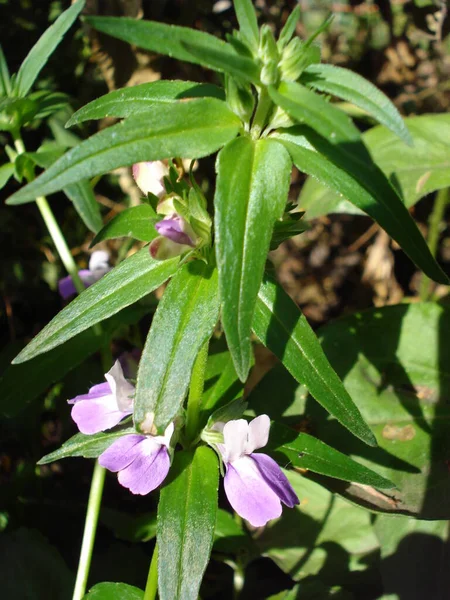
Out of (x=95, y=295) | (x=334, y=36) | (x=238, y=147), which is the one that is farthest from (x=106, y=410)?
Answer: (x=334, y=36)

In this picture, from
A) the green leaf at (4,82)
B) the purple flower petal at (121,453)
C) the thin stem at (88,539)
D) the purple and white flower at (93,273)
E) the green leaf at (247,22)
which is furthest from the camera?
the purple and white flower at (93,273)

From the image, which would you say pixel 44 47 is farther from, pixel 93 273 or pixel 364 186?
pixel 364 186

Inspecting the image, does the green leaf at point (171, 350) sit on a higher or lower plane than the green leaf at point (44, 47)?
lower

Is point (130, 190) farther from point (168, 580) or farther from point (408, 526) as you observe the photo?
point (168, 580)

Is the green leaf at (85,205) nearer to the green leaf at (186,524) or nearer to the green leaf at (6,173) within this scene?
the green leaf at (6,173)

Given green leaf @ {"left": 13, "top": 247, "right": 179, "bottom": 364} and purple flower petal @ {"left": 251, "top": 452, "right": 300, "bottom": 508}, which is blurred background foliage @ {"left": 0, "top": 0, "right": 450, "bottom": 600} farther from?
green leaf @ {"left": 13, "top": 247, "right": 179, "bottom": 364}

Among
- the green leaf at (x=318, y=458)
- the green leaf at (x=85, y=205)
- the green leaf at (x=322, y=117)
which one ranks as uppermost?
the green leaf at (x=322, y=117)

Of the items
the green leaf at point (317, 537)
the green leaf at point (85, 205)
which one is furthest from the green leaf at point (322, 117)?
the green leaf at point (317, 537)

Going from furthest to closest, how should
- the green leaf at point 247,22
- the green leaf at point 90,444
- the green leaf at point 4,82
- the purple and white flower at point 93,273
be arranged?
the purple and white flower at point 93,273 → the green leaf at point 4,82 → the green leaf at point 90,444 → the green leaf at point 247,22
